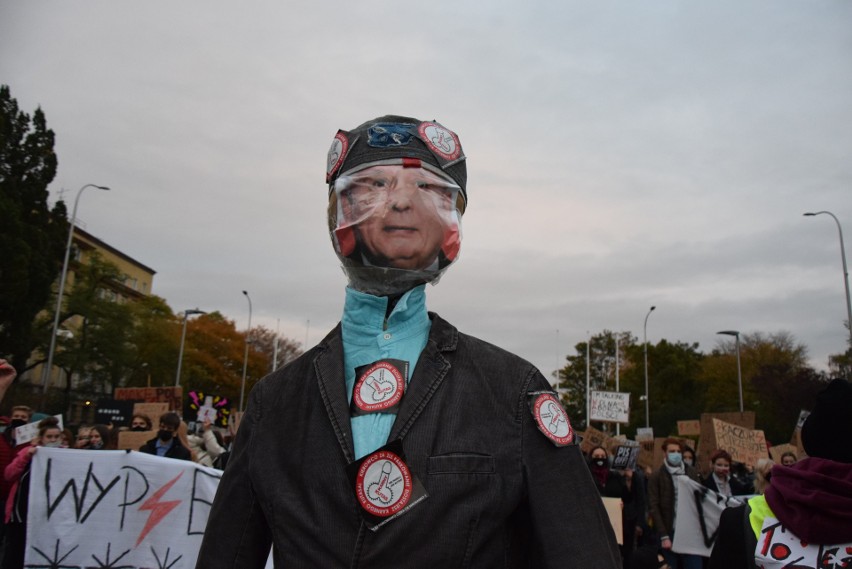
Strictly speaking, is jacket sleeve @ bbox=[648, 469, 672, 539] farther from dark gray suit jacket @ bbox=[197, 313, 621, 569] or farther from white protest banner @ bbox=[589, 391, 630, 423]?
white protest banner @ bbox=[589, 391, 630, 423]

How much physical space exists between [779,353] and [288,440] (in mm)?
67391

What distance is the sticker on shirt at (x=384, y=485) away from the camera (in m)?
1.72

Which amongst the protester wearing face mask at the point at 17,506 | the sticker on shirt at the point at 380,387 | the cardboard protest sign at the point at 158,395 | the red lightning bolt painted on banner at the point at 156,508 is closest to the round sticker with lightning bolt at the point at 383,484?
the sticker on shirt at the point at 380,387

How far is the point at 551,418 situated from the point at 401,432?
0.37 meters

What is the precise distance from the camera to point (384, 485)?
1741 mm

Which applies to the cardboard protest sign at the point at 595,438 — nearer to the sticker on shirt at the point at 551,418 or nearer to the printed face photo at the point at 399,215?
the printed face photo at the point at 399,215

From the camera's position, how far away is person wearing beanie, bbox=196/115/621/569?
1.72 meters

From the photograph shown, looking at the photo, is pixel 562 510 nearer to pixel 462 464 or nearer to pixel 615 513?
pixel 462 464

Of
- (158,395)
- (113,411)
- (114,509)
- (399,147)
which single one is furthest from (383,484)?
(158,395)

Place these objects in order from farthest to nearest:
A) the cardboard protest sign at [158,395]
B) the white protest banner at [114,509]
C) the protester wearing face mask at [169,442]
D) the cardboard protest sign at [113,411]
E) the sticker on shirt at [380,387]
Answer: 1. the cardboard protest sign at [158,395]
2. the cardboard protest sign at [113,411]
3. the protester wearing face mask at [169,442]
4. the white protest banner at [114,509]
5. the sticker on shirt at [380,387]

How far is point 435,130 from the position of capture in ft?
7.57

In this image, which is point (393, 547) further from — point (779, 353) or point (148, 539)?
point (779, 353)

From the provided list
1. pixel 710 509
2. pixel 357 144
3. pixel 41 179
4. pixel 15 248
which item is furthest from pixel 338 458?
pixel 41 179

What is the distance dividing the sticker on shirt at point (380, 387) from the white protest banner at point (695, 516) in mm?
8214
